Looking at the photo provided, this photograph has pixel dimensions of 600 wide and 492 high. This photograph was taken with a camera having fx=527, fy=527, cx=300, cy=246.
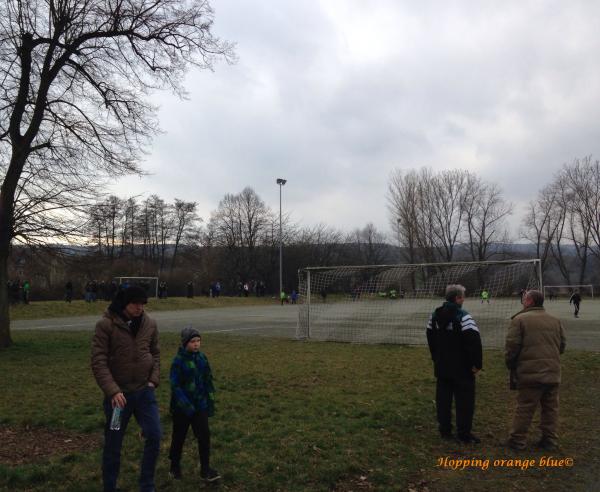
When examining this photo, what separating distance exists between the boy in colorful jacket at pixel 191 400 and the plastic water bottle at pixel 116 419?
0.65 metres

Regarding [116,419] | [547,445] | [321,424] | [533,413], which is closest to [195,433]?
[116,419]

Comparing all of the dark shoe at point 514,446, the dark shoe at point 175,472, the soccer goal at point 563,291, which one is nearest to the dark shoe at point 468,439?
the dark shoe at point 514,446

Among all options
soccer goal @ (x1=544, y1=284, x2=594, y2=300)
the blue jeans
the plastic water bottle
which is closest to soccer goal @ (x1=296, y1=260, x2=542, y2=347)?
the blue jeans

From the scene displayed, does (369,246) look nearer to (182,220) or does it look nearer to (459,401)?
(182,220)

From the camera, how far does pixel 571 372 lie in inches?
408

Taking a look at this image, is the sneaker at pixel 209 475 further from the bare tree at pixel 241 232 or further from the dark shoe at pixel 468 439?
the bare tree at pixel 241 232

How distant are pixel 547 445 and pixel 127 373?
4.30 meters

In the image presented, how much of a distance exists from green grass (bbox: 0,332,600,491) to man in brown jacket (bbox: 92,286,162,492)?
42 cm

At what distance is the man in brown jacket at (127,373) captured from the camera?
4088 mm

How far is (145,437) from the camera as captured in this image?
417 cm

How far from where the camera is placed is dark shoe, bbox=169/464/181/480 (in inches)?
182

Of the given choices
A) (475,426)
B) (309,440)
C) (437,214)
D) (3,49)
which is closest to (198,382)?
(309,440)

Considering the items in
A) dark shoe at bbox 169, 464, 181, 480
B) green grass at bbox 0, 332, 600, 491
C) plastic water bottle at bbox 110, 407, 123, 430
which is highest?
plastic water bottle at bbox 110, 407, 123, 430

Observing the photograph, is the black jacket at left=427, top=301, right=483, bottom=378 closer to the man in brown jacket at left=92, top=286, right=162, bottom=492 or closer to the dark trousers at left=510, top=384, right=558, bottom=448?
the dark trousers at left=510, top=384, right=558, bottom=448
